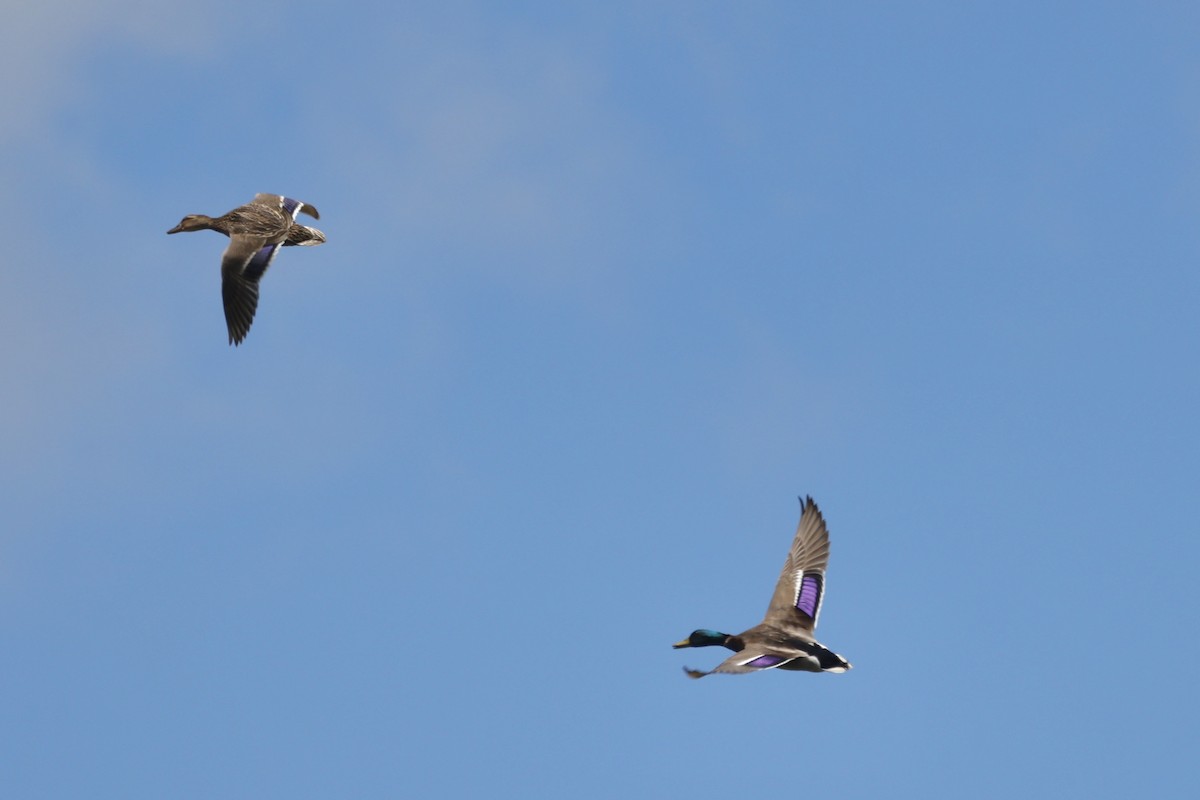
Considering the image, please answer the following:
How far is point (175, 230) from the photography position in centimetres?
3456

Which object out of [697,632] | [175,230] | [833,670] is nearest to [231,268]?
[175,230]

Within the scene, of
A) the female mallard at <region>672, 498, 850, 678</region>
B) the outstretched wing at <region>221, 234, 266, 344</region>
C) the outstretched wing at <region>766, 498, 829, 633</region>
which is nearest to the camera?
the female mallard at <region>672, 498, 850, 678</region>

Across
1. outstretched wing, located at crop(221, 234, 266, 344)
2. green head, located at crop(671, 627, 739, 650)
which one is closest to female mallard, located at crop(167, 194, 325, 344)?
outstretched wing, located at crop(221, 234, 266, 344)

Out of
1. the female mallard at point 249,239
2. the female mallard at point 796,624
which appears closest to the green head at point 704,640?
the female mallard at point 796,624

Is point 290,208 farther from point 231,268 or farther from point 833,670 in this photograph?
point 833,670

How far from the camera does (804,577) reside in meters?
30.9

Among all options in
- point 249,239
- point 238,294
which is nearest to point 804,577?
point 238,294

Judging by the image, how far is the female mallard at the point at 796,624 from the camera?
1101 inches

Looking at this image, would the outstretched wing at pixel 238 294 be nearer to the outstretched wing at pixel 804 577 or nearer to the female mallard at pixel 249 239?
the female mallard at pixel 249 239

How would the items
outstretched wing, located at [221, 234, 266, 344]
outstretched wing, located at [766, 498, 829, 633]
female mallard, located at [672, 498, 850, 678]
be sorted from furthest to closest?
outstretched wing, located at [221, 234, 266, 344] → outstretched wing, located at [766, 498, 829, 633] → female mallard, located at [672, 498, 850, 678]

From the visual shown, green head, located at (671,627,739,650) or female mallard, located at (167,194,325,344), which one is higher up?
female mallard, located at (167,194,325,344)

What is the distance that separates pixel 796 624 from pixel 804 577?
4.06 ft

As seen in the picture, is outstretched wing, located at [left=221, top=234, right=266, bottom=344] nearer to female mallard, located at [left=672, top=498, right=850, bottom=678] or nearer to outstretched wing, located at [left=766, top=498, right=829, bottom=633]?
female mallard, located at [left=672, top=498, right=850, bottom=678]

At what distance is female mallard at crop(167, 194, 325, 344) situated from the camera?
30.9m
